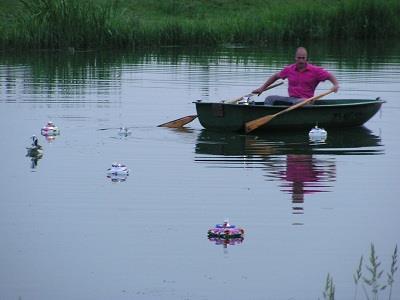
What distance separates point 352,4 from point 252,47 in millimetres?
3777

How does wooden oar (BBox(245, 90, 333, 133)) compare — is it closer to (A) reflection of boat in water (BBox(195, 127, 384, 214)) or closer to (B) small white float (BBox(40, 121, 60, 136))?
Result: (A) reflection of boat in water (BBox(195, 127, 384, 214))

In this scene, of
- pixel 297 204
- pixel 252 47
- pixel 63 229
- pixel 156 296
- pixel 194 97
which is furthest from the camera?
pixel 252 47

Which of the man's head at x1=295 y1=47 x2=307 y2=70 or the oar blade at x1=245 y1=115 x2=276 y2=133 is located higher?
the man's head at x1=295 y1=47 x2=307 y2=70

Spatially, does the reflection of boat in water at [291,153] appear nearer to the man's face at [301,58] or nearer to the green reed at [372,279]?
the man's face at [301,58]

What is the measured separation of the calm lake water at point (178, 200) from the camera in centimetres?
1216

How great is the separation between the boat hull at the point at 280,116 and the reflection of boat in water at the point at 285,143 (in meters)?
0.15

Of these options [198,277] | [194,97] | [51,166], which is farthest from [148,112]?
[198,277]

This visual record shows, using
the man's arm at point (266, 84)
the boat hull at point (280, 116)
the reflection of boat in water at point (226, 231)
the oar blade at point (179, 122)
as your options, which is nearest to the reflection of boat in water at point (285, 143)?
the boat hull at point (280, 116)

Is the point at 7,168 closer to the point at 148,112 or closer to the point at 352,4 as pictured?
the point at 148,112

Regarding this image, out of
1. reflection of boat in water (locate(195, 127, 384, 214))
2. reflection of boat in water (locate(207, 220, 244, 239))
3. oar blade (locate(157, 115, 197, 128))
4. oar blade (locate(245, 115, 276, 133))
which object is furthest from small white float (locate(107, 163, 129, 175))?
oar blade (locate(157, 115, 197, 128))

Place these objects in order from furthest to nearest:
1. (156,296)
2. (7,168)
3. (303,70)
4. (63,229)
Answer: (303,70) → (7,168) → (63,229) → (156,296)

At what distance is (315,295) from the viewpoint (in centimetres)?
1160

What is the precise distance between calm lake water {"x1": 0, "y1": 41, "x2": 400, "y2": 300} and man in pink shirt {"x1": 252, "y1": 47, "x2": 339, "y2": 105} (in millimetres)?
642

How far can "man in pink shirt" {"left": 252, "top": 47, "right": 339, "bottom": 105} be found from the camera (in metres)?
21.4
